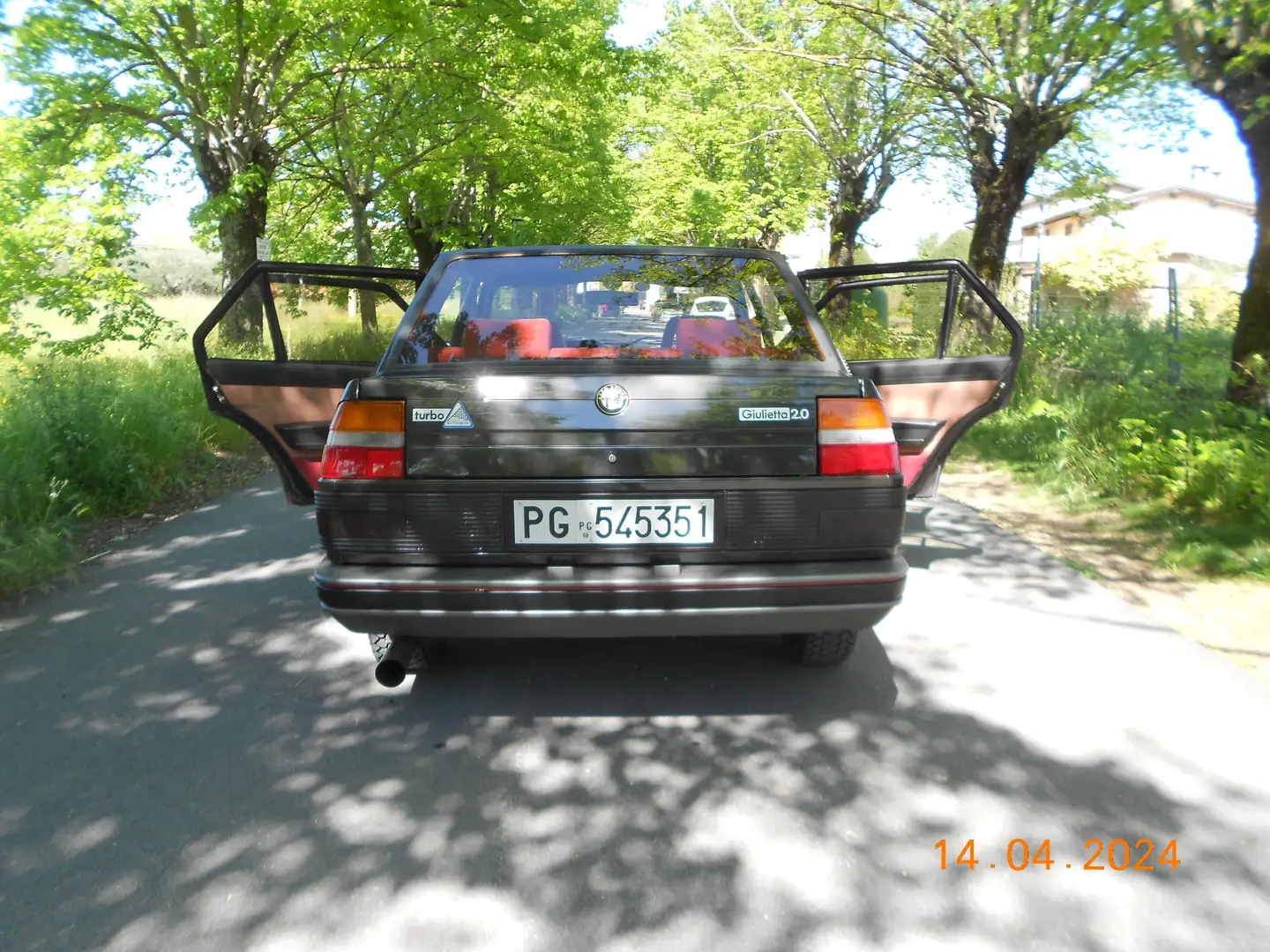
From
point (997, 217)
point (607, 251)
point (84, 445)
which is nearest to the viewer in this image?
point (607, 251)

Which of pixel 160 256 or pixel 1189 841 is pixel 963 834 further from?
pixel 160 256

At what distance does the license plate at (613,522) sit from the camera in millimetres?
3270

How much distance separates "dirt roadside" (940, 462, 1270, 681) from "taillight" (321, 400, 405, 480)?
3.72 m

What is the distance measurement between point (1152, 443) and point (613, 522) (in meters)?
6.14

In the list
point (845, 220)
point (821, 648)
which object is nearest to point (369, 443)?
A: point (821, 648)

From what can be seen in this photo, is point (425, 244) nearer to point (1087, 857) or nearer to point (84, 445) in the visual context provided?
point (84, 445)

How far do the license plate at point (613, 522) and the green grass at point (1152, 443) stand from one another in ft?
13.1

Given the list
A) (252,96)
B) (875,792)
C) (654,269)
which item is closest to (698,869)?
(875,792)

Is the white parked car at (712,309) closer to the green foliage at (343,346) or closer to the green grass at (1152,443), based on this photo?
the green grass at (1152,443)

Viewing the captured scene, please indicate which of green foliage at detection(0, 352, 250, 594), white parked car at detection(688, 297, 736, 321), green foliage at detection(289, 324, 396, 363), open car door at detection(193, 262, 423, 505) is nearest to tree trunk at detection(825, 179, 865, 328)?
green foliage at detection(289, 324, 396, 363)

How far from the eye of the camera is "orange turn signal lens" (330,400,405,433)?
329 cm

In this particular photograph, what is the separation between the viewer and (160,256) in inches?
2082

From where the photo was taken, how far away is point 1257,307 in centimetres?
732

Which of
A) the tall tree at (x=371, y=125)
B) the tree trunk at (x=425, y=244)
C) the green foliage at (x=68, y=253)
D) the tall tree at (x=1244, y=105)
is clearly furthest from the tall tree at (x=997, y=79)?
the tree trunk at (x=425, y=244)
